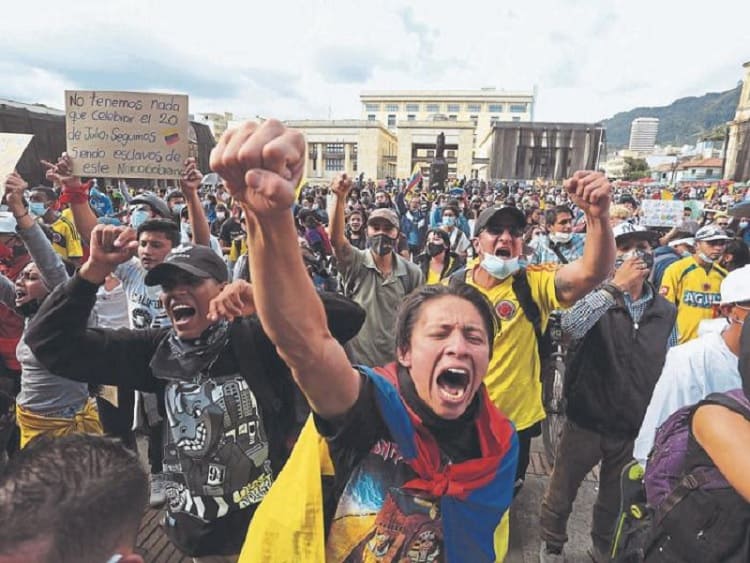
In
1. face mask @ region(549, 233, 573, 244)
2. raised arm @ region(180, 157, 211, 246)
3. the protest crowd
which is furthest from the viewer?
face mask @ region(549, 233, 573, 244)

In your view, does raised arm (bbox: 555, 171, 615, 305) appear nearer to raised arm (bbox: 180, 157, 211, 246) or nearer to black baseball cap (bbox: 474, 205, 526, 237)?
black baseball cap (bbox: 474, 205, 526, 237)

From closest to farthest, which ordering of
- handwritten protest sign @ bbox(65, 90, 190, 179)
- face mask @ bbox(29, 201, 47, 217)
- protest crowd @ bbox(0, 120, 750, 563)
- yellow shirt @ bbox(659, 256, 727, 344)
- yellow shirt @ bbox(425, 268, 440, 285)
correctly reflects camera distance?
1. protest crowd @ bbox(0, 120, 750, 563)
2. handwritten protest sign @ bbox(65, 90, 190, 179)
3. yellow shirt @ bbox(659, 256, 727, 344)
4. yellow shirt @ bbox(425, 268, 440, 285)
5. face mask @ bbox(29, 201, 47, 217)

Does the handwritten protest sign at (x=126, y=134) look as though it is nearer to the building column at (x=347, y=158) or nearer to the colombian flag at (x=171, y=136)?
the colombian flag at (x=171, y=136)

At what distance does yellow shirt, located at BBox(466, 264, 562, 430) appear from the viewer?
258cm

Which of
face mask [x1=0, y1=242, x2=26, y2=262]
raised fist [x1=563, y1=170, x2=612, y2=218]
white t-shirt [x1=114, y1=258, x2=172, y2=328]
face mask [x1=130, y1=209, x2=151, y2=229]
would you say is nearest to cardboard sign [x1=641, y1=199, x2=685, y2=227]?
raised fist [x1=563, y1=170, x2=612, y2=218]

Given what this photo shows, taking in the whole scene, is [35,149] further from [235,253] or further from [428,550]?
[428,550]

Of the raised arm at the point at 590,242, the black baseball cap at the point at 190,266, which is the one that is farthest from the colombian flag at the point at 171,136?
the raised arm at the point at 590,242

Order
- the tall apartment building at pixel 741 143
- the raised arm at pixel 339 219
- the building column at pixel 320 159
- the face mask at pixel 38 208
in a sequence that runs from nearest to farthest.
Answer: the raised arm at pixel 339 219, the face mask at pixel 38 208, the tall apartment building at pixel 741 143, the building column at pixel 320 159

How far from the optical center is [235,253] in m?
5.91

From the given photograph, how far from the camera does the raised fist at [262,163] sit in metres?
0.85

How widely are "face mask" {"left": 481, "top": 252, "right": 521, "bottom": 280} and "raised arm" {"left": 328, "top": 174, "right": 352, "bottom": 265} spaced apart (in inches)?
49.1

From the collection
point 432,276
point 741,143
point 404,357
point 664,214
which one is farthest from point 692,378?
point 741,143

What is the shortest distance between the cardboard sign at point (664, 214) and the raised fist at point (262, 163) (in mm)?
8502

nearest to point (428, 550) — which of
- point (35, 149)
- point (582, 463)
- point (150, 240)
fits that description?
point (582, 463)
